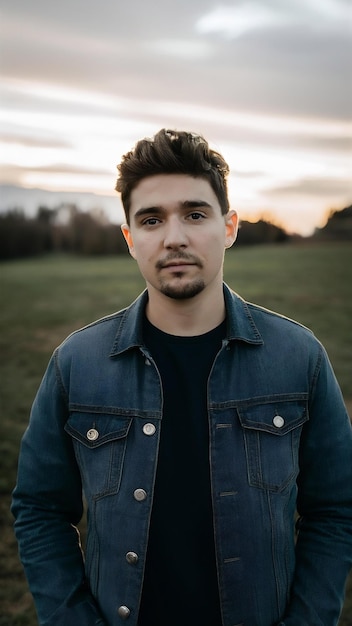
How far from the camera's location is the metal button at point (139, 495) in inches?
78.8

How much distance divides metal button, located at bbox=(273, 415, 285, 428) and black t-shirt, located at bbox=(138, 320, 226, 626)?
9.4 inches

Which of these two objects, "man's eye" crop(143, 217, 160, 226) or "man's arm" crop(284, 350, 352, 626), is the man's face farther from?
"man's arm" crop(284, 350, 352, 626)

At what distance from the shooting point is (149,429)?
6.73ft

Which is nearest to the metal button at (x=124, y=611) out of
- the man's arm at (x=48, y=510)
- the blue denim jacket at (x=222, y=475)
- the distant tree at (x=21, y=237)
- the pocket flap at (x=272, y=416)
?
the blue denim jacket at (x=222, y=475)

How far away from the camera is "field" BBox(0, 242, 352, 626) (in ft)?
16.4

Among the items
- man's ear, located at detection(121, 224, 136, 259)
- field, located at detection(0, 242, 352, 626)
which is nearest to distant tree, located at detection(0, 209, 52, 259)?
field, located at detection(0, 242, 352, 626)

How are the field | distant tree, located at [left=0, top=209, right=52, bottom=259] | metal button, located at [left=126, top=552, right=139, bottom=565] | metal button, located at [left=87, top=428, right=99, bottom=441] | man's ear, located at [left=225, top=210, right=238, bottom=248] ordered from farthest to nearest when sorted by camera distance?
distant tree, located at [left=0, top=209, right=52, bottom=259]
the field
man's ear, located at [left=225, top=210, right=238, bottom=248]
metal button, located at [left=87, top=428, right=99, bottom=441]
metal button, located at [left=126, top=552, right=139, bottom=565]

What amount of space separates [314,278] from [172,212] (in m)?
17.2

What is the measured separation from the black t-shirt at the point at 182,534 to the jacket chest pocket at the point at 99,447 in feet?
0.47

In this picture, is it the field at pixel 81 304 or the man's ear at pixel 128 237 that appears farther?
the field at pixel 81 304

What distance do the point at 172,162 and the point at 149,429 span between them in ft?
3.09

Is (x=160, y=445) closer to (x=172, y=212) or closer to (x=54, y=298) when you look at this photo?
(x=172, y=212)

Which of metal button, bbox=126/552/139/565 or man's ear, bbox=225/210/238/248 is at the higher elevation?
man's ear, bbox=225/210/238/248

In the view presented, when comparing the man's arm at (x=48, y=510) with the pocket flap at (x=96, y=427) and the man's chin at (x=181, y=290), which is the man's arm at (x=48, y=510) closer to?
the pocket flap at (x=96, y=427)
